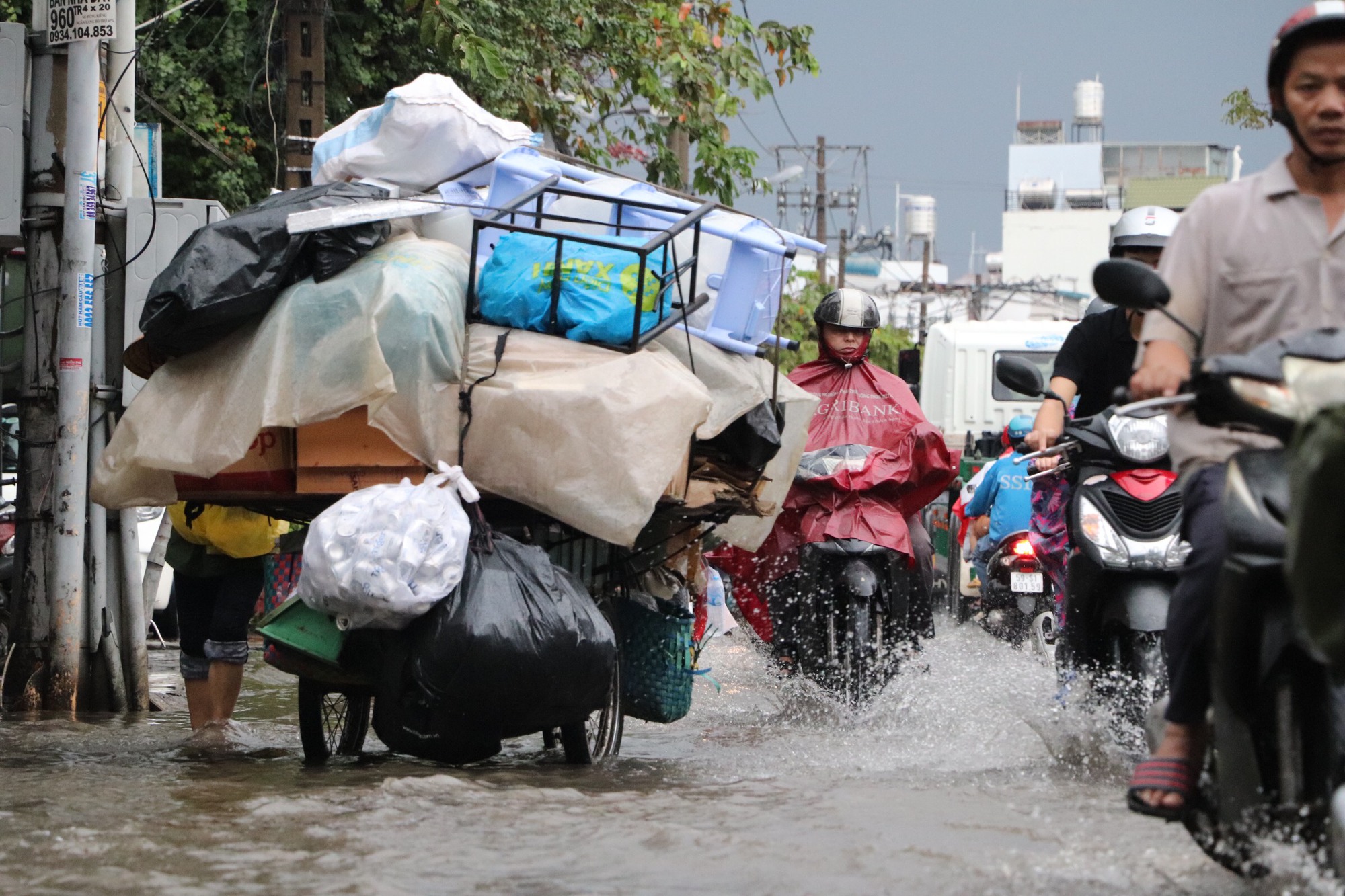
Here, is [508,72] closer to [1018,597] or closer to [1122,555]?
[1018,597]

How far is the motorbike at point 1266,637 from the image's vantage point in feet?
11.3

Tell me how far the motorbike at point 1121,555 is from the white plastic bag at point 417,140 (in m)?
2.26

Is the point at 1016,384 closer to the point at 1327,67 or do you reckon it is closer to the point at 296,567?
the point at 1327,67

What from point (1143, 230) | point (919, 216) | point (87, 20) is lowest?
point (1143, 230)

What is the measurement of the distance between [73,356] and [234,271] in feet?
9.32

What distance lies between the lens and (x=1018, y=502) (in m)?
13.0

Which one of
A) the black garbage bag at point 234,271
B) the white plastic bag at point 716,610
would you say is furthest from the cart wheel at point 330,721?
the white plastic bag at point 716,610

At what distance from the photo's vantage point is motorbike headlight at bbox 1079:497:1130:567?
603cm

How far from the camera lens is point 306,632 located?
598 cm

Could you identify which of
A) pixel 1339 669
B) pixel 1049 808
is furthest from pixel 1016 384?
pixel 1339 669

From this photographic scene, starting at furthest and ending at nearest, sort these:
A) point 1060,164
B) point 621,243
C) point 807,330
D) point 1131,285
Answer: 1. point 1060,164
2. point 807,330
3. point 621,243
4. point 1131,285

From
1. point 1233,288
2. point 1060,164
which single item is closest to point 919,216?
point 1060,164

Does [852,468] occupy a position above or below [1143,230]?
below

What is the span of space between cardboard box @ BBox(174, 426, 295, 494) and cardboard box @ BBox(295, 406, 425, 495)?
80mm
